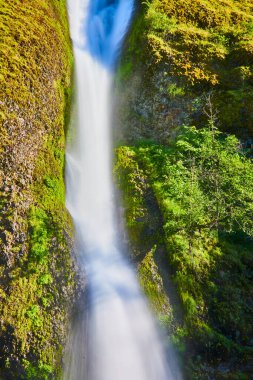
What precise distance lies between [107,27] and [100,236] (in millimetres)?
8551

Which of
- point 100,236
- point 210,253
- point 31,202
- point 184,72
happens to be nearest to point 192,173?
point 210,253

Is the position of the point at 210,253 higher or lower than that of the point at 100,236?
lower

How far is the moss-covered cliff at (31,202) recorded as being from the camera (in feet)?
17.3

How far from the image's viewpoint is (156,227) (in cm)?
774

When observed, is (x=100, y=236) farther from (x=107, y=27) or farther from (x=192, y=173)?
(x=107, y=27)

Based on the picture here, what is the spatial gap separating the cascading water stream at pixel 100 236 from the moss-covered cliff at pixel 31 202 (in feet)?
2.15

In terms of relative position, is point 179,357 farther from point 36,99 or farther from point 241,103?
point 241,103

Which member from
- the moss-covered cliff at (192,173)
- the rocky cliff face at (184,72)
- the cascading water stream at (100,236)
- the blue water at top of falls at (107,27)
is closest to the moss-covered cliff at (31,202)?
the cascading water stream at (100,236)

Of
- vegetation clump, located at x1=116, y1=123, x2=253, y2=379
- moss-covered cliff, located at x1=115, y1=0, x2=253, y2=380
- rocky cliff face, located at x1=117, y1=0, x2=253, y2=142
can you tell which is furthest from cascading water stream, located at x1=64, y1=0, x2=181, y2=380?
rocky cliff face, located at x1=117, y1=0, x2=253, y2=142

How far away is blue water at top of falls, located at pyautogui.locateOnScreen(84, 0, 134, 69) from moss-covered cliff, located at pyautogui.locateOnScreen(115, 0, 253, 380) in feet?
1.79

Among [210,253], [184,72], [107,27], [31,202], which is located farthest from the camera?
[107,27]

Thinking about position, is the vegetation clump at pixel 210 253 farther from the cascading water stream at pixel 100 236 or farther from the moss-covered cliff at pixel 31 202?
the moss-covered cliff at pixel 31 202

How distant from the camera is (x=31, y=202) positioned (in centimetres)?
627

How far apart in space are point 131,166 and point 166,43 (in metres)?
4.88
